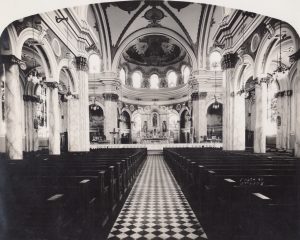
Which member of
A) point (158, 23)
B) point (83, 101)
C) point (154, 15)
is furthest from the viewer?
point (158, 23)

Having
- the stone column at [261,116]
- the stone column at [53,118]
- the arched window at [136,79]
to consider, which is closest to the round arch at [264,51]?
the stone column at [261,116]

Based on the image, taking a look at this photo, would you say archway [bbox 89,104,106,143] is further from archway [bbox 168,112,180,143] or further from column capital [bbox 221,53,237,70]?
column capital [bbox 221,53,237,70]

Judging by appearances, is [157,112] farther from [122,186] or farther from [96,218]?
[96,218]

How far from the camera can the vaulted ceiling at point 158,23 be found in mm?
17672

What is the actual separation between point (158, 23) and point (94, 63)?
273 inches

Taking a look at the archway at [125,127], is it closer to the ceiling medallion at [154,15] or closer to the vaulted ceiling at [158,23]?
the vaulted ceiling at [158,23]

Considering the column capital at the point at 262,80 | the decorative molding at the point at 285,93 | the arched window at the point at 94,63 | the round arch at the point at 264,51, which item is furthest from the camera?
the arched window at the point at 94,63

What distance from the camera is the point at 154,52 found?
2550 centimetres

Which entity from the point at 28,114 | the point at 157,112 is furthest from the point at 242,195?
the point at 157,112

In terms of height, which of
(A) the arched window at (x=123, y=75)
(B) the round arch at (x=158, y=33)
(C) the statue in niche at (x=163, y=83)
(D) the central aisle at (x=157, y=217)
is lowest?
(D) the central aisle at (x=157, y=217)

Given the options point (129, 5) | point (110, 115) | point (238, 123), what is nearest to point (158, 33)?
point (129, 5)

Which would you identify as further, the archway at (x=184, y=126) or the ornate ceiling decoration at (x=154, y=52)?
the archway at (x=184, y=126)

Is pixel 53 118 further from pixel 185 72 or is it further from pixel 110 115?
pixel 185 72

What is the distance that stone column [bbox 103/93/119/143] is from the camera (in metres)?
20.8
